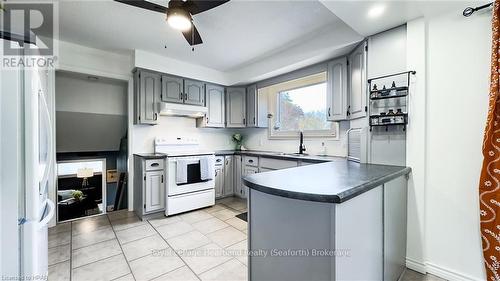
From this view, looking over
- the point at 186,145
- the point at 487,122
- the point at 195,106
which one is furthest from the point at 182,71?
the point at 487,122

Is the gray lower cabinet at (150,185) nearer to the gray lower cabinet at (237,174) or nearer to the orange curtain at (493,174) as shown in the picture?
the gray lower cabinet at (237,174)

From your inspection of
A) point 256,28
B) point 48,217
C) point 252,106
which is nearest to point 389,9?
point 256,28

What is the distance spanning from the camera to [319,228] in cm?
97

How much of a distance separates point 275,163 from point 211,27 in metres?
2.00

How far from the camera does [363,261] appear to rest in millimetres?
1146

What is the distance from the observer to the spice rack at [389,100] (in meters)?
1.86

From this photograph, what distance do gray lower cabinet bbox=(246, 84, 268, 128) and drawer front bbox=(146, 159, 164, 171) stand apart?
1.74 m

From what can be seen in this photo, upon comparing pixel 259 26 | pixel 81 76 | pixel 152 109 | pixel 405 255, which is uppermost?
pixel 259 26

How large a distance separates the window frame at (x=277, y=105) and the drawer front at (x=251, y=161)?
0.63m

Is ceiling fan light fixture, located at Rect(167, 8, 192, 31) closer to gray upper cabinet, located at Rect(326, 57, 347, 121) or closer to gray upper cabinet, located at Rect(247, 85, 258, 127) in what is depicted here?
gray upper cabinet, located at Rect(326, 57, 347, 121)

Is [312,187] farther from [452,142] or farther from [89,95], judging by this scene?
[89,95]

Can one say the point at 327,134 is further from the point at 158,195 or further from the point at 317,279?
the point at 158,195

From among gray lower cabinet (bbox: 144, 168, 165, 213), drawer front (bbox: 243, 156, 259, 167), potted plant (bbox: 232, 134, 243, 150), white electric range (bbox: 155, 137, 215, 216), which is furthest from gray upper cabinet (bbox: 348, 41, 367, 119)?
gray lower cabinet (bbox: 144, 168, 165, 213)

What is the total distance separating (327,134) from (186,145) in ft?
8.06
